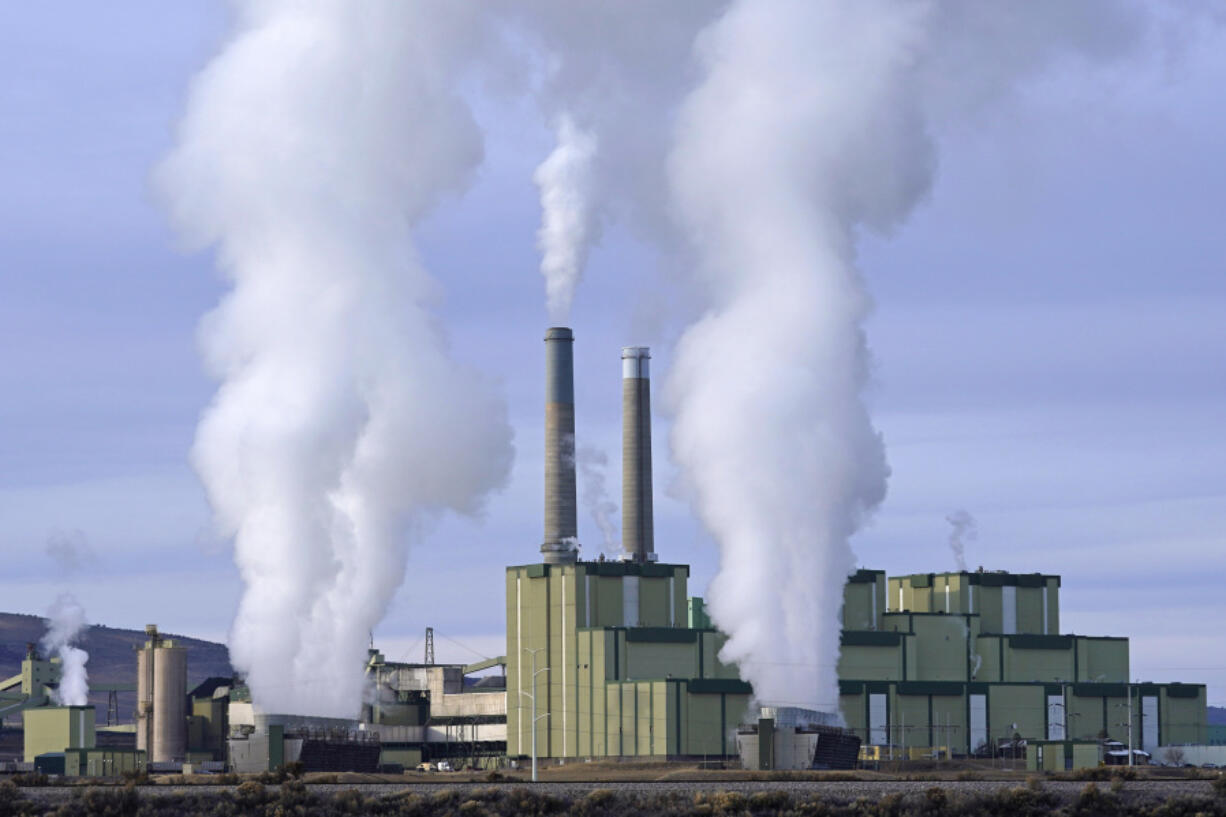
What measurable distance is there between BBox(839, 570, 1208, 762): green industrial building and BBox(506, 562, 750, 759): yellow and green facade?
9765 mm

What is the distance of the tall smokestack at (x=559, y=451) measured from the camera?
129m

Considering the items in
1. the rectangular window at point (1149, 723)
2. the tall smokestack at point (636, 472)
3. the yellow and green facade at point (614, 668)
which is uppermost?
the tall smokestack at point (636, 472)

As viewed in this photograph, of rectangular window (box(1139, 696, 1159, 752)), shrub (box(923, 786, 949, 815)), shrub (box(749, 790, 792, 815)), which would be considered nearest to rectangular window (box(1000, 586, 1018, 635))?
rectangular window (box(1139, 696, 1159, 752))

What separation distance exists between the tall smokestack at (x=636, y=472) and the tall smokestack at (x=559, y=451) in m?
5.84

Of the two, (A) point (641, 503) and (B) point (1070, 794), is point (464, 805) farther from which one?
(A) point (641, 503)

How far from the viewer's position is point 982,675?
13762 cm

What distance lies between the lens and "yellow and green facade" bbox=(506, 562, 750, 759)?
387 feet

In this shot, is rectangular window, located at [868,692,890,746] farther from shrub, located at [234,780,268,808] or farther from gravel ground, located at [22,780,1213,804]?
shrub, located at [234,780,268,808]

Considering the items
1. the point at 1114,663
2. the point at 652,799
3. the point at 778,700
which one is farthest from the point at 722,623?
the point at 652,799

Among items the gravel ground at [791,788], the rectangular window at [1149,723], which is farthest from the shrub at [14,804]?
the rectangular window at [1149,723]

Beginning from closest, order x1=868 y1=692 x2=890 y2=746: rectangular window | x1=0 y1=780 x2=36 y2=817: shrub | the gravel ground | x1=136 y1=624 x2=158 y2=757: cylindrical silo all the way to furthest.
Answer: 1. x1=0 y1=780 x2=36 y2=817: shrub
2. the gravel ground
3. x1=868 y1=692 x2=890 y2=746: rectangular window
4. x1=136 y1=624 x2=158 y2=757: cylindrical silo

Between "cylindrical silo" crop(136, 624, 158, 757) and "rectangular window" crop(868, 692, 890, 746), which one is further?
"cylindrical silo" crop(136, 624, 158, 757)

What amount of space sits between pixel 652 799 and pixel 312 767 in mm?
56515

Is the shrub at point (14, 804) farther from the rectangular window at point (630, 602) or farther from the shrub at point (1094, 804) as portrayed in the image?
the rectangular window at point (630, 602)
